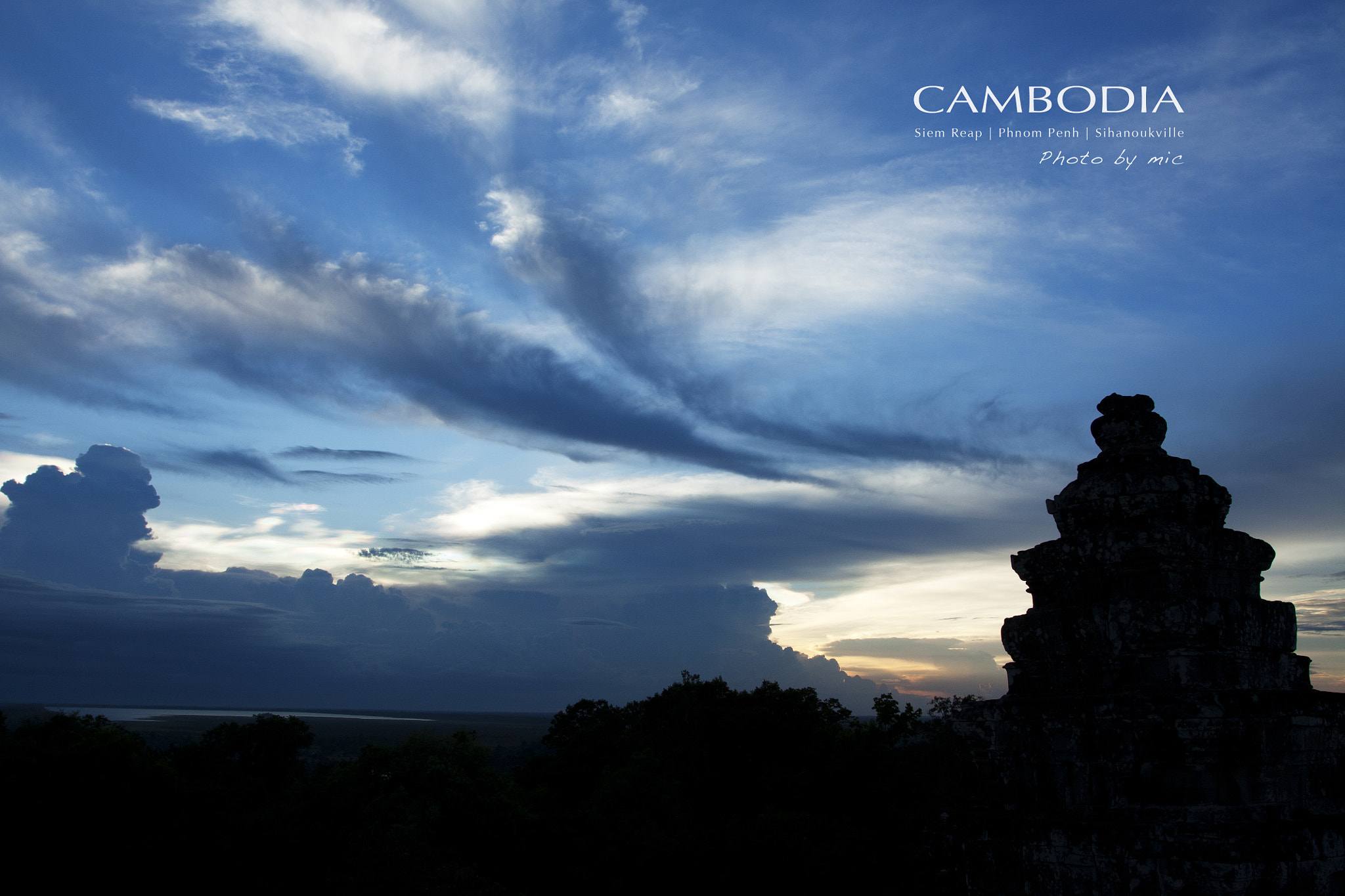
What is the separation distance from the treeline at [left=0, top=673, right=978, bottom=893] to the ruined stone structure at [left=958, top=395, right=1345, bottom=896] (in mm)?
12784

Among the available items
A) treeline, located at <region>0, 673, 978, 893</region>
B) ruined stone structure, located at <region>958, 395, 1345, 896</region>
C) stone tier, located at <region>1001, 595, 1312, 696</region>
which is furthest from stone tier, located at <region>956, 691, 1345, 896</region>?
treeline, located at <region>0, 673, 978, 893</region>

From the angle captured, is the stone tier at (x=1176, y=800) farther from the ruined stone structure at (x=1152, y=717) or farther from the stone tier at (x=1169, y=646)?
the stone tier at (x=1169, y=646)

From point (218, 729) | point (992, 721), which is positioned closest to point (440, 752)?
point (218, 729)

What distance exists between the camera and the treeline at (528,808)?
75.9ft

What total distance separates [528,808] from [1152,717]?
92.8ft

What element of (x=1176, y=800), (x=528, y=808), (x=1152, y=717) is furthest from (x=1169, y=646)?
(x=528, y=808)

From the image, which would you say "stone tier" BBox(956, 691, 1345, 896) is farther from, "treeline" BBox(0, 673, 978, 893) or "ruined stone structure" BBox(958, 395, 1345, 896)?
"treeline" BBox(0, 673, 978, 893)

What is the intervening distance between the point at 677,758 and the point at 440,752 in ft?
36.8

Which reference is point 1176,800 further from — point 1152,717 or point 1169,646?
point 1169,646

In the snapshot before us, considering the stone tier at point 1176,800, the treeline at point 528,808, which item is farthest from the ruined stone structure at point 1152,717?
the treeline at point 528,808

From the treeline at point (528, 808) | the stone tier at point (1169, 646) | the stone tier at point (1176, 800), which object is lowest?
the treeline at point (528, 808)

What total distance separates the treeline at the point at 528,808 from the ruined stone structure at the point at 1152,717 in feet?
41.9

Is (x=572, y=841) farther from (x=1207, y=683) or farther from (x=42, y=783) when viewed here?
(x=1207, y=683)

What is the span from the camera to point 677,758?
33.0m
